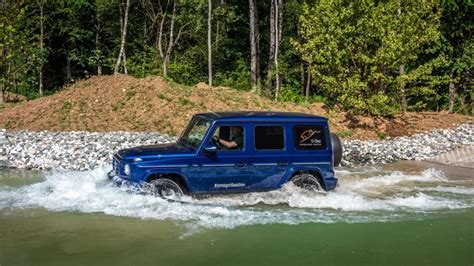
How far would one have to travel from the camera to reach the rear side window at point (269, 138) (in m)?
9.63

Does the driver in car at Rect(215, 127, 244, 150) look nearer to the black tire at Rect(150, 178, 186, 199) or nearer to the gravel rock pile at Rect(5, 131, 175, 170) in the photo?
the black tire at Rect(150, 178, 186, 199)

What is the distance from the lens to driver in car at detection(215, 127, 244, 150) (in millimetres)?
9477

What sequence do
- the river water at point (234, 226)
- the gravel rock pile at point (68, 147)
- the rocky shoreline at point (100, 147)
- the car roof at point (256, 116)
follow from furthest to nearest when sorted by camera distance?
the rocky shoreline at point (100, 147), the gravel rock pile at point (68, 147), the car roof at point (256, 116), the river water at point (234, 226)

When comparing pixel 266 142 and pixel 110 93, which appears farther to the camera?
pixel 110 93

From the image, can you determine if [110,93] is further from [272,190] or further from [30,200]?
[272,190]

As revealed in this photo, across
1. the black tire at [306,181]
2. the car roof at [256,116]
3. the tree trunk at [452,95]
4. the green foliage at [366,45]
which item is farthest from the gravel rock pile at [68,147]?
the tree trunk at [452,95]

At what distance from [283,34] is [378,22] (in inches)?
585

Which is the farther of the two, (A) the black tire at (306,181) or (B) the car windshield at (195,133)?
(A) the black tire at (306,181)

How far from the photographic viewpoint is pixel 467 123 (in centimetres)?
2208

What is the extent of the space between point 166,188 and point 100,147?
259 inches

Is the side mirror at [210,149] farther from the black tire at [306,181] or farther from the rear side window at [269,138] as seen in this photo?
the black tire at [306,181]

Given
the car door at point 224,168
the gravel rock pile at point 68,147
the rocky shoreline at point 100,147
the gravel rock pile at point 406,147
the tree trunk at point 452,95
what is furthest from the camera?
the tree trunk at point 452,95

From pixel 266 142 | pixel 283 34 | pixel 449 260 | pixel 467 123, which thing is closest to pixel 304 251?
pixel 449 260

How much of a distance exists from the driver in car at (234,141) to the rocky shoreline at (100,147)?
5.52 m
